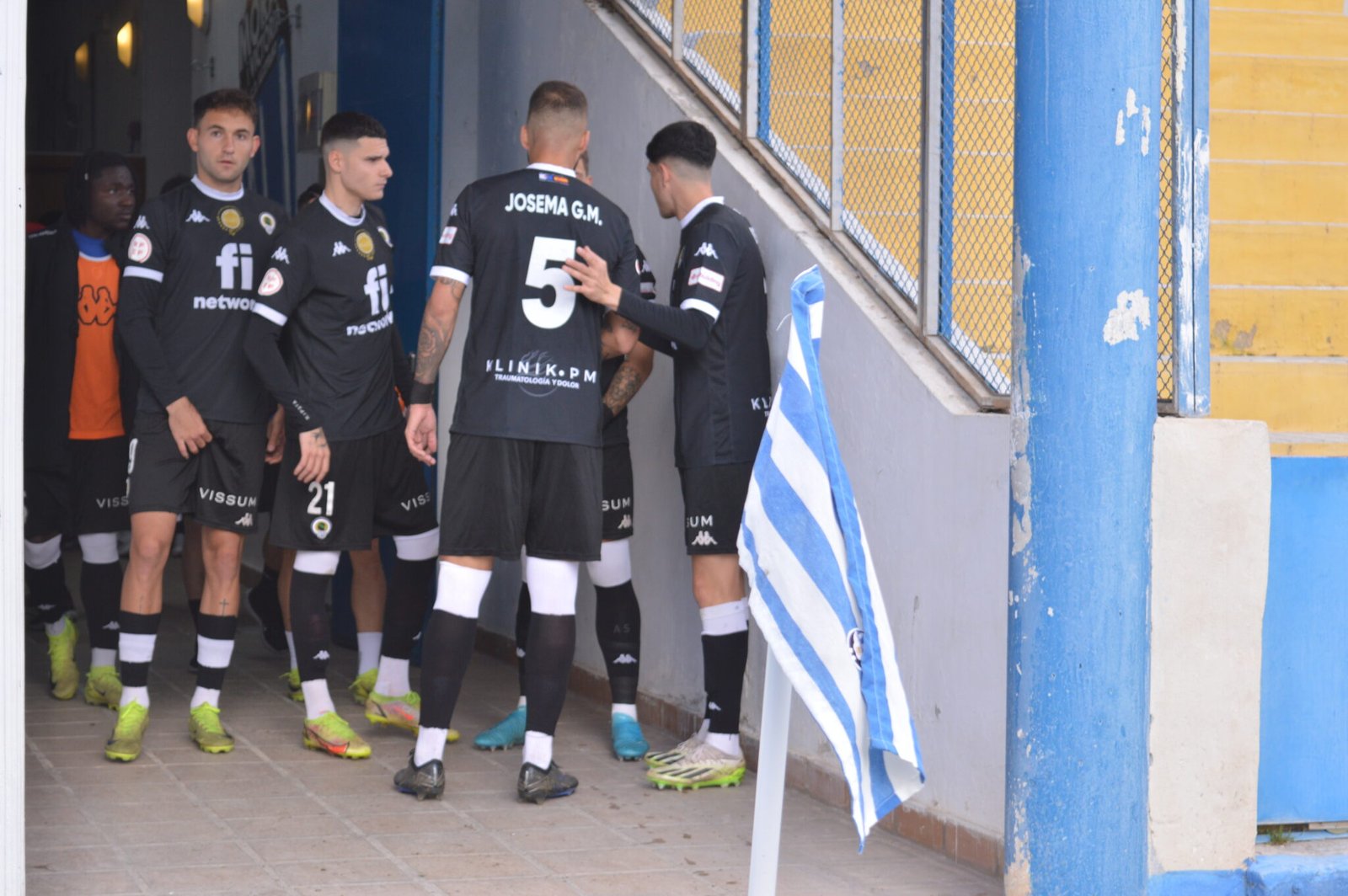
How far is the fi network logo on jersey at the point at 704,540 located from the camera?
221 inches

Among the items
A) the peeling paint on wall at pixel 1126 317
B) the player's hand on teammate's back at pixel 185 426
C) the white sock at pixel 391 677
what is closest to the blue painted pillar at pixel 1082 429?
the peeling paint on wall at pixel 1126 317

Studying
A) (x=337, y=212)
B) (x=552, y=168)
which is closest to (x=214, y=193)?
(x=337, y=212)

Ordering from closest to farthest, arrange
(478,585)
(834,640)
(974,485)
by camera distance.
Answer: (834,640) < (974,485) < (478,585)

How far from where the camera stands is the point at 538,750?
210 inches

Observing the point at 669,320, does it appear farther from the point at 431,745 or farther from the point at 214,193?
the point at 214,193

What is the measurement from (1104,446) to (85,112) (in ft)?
52.2

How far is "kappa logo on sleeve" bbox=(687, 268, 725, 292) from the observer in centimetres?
546

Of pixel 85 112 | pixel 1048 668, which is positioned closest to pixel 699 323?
pixel 1048 668

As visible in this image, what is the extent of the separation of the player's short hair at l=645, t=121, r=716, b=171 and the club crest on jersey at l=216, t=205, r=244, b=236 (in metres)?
1.54

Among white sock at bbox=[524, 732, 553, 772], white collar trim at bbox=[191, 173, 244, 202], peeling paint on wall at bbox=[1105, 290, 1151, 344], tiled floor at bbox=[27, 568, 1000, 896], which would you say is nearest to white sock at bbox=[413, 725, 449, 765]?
tiled floor at bbox=[27, 568, 1000, 896]

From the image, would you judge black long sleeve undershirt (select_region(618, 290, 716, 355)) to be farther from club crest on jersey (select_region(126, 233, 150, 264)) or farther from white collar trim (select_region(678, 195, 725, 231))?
club crest on jersey (select_region(126, 233, 150, 264))

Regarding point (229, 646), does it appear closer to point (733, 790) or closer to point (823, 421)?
point (733, 790)

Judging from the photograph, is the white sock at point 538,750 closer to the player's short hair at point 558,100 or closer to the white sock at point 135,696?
the white sock at point 135,696

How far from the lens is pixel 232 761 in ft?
19.0
